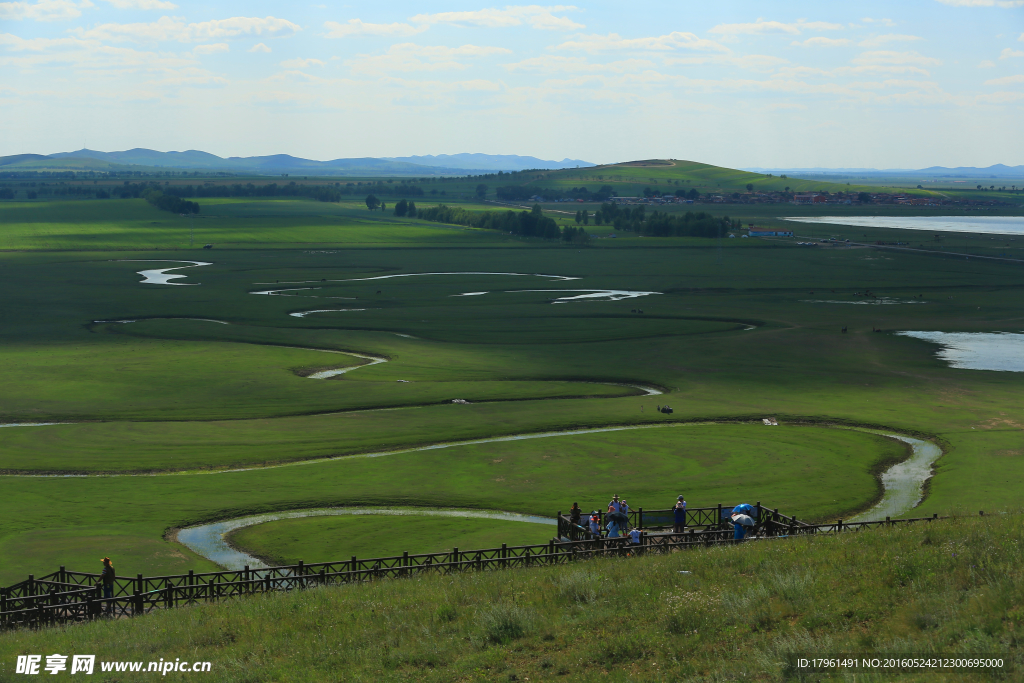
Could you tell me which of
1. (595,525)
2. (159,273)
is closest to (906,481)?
(595,525)

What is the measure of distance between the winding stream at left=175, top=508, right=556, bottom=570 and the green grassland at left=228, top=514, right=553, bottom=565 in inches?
21.7

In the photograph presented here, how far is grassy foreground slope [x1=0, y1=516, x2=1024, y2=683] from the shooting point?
17.3 m

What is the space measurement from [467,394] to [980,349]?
52.8 m

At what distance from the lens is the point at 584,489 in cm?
4616

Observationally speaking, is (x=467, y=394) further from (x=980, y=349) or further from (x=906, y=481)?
(x=980, y=349)

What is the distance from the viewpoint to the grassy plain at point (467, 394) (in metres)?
45.5

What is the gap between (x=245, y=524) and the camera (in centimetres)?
4172

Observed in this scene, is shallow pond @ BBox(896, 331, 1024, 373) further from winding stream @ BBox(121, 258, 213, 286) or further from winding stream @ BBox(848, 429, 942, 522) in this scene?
winding stream @ BBox(121, 258, 213, 286)

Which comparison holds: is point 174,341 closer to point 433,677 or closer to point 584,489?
point 584,489

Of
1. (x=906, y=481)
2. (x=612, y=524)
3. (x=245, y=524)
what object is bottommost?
(x=245, y=524)

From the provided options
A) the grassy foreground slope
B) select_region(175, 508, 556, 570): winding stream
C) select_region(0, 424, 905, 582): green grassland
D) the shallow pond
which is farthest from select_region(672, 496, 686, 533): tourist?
the shallow pond

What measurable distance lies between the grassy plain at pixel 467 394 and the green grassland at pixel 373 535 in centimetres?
204

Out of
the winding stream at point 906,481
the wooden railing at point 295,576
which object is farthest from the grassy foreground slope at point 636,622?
the winding stream at point 906,481

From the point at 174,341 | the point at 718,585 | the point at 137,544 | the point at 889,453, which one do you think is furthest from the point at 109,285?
the point at 718,585
